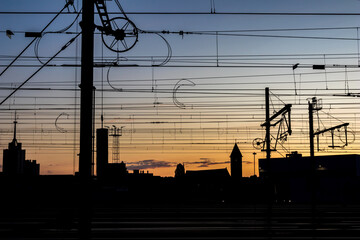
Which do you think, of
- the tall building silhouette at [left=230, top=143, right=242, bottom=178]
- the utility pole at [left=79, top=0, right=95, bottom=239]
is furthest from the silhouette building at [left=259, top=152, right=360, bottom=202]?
the tall building silhouette at [left=230, top=143, right=242, bottom=178]

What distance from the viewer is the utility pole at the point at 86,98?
8789mm

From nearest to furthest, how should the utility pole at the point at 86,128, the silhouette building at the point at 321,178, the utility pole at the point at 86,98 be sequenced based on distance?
the utility pole at the point at 86,128, the utility pole at the point at 86,98, the silhouette building at the point at 321,178

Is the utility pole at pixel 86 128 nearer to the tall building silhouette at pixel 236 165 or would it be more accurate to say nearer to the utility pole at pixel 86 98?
the utility pole at pixel 86 98

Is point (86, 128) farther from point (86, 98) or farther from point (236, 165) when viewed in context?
point (236, 165)

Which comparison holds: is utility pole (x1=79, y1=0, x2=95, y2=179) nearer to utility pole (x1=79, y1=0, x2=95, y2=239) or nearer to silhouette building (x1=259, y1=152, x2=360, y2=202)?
utility pole (x1=79, y1=0, x2=95, y2=239)

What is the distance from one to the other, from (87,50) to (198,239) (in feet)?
28.8

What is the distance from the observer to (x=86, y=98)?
8852mm

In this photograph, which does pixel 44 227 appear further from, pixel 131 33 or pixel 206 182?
pixel 206 182

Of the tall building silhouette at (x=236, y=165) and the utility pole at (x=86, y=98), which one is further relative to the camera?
the tall building silhouette at (x=236, y=165)

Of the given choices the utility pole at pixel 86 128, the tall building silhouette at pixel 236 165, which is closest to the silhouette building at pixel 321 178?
the utility pole at pixel 86 128

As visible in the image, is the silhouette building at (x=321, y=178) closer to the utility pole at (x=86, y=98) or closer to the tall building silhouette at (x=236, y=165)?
the utility pole at (x=86, y=98)

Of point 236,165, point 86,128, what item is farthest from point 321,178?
point 236,165

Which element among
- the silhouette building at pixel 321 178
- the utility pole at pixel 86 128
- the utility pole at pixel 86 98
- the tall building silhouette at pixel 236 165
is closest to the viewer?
the utility pole at pixel 86 128

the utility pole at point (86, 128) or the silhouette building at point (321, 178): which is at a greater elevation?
the utility pole at point (86, 128)
